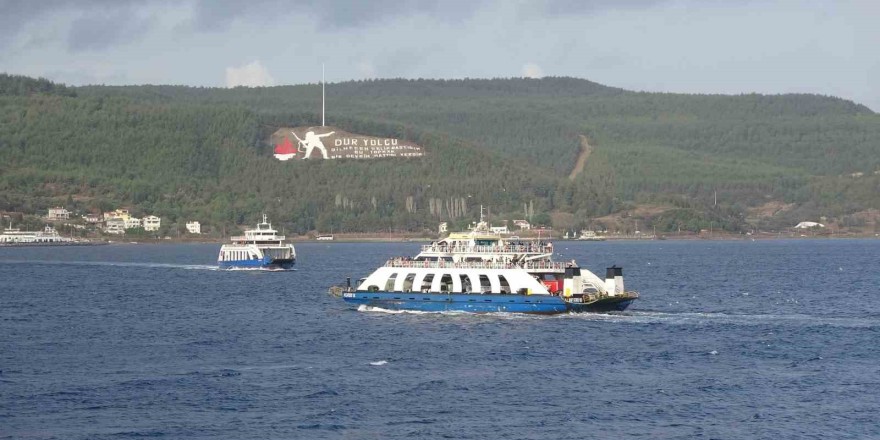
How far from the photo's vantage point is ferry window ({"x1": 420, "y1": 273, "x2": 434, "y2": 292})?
349 ft

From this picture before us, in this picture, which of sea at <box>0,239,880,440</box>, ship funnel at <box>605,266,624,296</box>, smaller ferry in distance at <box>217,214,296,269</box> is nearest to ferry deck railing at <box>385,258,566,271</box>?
ship funnel at <box>605,266,624,296</box>

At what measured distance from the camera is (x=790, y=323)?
101 meters

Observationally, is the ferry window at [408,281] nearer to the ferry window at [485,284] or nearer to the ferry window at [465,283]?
the ferry window at [465,283]

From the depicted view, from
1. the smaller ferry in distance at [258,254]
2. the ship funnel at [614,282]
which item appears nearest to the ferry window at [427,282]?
the ship funnel at [614,282]

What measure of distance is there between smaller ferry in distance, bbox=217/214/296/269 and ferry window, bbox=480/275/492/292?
8191cm

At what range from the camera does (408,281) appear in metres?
108

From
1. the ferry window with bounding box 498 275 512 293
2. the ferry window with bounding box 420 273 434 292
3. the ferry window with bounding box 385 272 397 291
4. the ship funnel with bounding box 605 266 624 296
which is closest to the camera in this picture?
the ferry window with bounding box 498 275 512 293

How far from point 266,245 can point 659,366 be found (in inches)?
4524

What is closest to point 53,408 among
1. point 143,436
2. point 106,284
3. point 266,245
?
point 143,436

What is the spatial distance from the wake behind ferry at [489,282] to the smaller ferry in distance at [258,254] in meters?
A: 76.5

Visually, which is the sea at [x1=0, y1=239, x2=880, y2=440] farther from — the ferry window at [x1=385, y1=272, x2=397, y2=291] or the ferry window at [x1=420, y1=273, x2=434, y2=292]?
the ferry window at [x1=420, y1=273, x2=434, y2=292]

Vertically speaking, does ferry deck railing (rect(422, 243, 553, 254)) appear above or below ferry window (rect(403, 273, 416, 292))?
above

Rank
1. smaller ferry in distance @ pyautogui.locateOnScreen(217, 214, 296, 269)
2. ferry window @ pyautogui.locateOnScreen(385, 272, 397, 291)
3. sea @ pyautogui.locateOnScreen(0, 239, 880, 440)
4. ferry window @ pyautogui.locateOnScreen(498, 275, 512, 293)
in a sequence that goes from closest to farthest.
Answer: sea @ pyautogui.locateOnScreen(0, 239, 880, 440) < ferry window @ pyautogui.locateOnScreen(498, 275, 512, 293) < ferry window @ pyautogui.locateOnScreen(385, 272, 397, 291) < smaller ferry in distance @ pyautogui.locateOnScreen(217, 214, 296, 269)

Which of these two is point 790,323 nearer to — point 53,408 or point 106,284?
point 53,408
